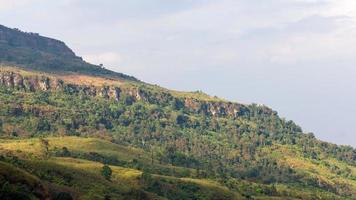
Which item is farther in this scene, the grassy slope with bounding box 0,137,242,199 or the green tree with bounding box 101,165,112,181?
the green tree with bounding box 101,165,112,181

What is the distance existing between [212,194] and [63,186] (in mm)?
62989

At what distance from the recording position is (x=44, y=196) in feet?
294

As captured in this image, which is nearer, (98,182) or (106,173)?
(98,182)

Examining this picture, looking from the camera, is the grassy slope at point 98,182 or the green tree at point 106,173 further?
the green tree at point 106,173

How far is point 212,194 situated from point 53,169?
5667cm

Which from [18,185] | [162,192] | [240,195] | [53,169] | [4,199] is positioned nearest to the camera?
[4,199]

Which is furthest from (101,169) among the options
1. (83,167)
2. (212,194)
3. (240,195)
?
(240,195)

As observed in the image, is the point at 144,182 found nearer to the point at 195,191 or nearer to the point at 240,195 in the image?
the point at 195,191

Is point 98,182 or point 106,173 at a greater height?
point 106,173

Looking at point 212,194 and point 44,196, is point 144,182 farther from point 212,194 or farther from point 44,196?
point 44,196

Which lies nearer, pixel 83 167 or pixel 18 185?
pixel 18 185

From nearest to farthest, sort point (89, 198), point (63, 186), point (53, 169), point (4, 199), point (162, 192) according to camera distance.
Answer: point (4, 199) < point (89, 198) < point (63, 186) < point (53, 169) < point (162, 192)

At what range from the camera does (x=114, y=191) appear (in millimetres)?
156375

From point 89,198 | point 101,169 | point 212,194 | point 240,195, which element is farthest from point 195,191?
point 89,198
